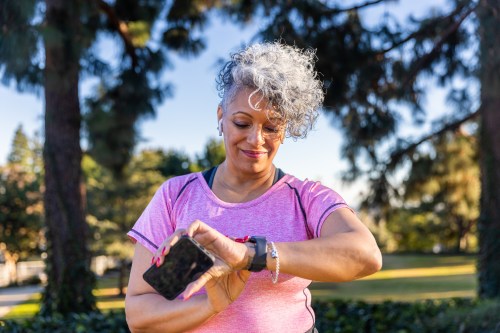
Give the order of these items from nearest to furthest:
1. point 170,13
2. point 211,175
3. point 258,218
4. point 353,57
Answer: point 258,218 → point 211,175 → point 353,57 → point 170,13

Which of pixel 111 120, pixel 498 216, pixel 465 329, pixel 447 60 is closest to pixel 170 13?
pixel 111 120

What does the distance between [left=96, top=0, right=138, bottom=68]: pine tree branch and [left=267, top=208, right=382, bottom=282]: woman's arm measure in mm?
7332

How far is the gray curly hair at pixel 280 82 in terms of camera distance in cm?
138

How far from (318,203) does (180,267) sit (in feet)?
1.37

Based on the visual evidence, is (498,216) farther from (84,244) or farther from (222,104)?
(222,104)

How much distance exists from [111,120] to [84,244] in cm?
238

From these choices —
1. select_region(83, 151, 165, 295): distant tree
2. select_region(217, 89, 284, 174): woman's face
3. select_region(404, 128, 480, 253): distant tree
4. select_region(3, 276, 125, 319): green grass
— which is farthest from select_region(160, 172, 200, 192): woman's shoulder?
select_region(83, 151, 165, 295): distant tree

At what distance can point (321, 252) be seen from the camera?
49.3 inches

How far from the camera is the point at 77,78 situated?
6871 mm

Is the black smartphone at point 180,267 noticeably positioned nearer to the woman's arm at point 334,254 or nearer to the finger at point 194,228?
the finger at point 194,228

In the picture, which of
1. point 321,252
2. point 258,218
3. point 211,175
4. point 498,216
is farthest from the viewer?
point 498,216

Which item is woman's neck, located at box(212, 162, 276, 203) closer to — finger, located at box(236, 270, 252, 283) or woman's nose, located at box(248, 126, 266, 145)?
woman's nose, located at box(248, 126, 266, 145)

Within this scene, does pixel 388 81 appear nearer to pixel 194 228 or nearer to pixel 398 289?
pixel 194 228

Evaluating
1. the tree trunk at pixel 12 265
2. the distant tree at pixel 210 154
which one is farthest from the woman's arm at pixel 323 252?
the distant tree at pixel 210 154
